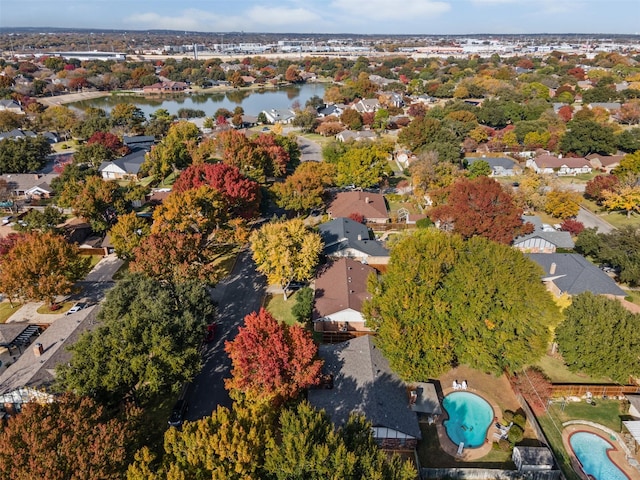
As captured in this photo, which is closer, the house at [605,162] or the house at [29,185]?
the house at [29,185]

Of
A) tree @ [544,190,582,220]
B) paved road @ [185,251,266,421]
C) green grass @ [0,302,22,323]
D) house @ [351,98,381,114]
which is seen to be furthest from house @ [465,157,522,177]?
green grass @ [0,302,22,323]

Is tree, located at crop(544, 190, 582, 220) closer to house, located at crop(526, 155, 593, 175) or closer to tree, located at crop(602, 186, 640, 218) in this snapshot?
tree, located at crop(602, 186, 640, 218)

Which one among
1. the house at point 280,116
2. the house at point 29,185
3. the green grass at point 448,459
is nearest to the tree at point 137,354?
the green grass at point 448,459

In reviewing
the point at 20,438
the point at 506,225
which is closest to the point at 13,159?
the point at 20,438

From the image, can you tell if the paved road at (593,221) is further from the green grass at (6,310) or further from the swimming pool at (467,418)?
the green grass at (6,310)

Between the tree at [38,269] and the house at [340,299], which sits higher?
the tree at [38,269]
